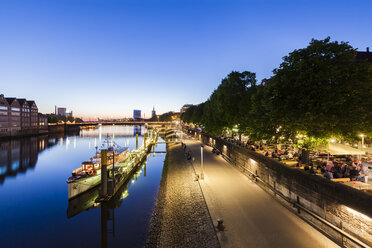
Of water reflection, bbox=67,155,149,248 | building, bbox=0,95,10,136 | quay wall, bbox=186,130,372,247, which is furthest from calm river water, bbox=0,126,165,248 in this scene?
building, bbox=0,95,10,136

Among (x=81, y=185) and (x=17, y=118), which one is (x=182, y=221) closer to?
(x=81, y=185)

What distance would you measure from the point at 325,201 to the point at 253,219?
425 centimetres

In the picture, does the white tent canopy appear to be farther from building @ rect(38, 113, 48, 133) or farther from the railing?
building @ rect(38, 113, 48, 133)

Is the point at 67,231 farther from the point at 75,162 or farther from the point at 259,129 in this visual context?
the point at 75,162

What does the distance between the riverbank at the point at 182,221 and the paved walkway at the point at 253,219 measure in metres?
0.83

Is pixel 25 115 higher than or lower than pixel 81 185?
higher

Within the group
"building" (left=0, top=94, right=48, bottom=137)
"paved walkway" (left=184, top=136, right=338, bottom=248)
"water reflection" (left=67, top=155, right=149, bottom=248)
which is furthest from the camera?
"building" (left=0, top=94, right=48, bottom=137)

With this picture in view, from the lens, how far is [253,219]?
40.2 ft

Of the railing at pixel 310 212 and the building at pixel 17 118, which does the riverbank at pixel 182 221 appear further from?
the building at pixel 17 118

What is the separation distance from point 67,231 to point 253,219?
603 inches

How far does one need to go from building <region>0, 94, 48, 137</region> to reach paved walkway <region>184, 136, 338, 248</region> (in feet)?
326

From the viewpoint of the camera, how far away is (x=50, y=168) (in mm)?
38562

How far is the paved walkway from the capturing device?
993 centimetres

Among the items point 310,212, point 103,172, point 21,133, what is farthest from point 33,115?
point 310,212
